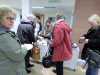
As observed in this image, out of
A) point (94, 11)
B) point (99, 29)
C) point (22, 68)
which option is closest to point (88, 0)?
point (94, 11)

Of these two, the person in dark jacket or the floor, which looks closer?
the person in dark jacket

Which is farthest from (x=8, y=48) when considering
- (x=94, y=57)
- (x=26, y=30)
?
(x=26, y=30)

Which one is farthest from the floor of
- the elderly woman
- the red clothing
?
the elderly woman

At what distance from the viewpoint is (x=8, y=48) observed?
151 centimetres

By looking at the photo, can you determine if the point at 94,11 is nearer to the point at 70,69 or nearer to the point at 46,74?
the point at 70,69

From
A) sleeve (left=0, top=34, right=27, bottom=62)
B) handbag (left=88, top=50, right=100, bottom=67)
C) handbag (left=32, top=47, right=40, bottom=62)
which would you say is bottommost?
handbag (left=32, top=47, right=40, bottom=62)

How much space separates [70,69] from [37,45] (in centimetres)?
100

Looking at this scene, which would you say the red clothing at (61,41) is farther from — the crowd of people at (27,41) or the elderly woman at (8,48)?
the elderly woman at (8,48)

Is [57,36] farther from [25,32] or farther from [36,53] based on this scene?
[36,53]

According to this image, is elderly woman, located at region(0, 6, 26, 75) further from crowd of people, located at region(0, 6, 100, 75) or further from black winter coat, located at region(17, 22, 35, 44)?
black winter coat, located at region(17, 22, 35, 44)

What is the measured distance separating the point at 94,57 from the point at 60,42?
2.48ft

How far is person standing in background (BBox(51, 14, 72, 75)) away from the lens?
2881 mm

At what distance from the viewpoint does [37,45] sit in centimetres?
432

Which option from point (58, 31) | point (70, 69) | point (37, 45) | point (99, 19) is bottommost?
point (70, 69)
